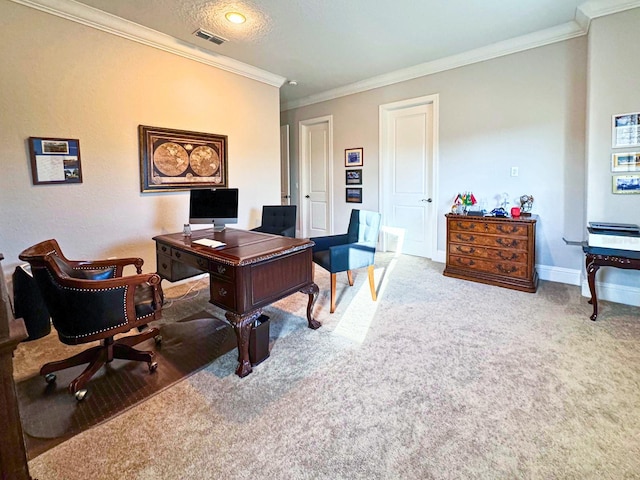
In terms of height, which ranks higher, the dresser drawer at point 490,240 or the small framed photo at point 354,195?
the small framed photo at point 354,195

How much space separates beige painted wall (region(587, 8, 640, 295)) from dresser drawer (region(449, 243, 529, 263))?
70 centimetres

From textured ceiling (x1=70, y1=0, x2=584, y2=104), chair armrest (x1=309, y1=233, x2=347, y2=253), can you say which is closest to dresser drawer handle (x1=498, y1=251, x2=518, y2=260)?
chair armrest (x1=309, y1=233, x2=347, y2=253)

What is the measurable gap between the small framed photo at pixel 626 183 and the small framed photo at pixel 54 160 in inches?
199

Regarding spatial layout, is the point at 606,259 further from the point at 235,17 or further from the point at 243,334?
the point at 235,17

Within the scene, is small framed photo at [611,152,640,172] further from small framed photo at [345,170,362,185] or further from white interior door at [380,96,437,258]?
small framed photo at [345,170,362,185]

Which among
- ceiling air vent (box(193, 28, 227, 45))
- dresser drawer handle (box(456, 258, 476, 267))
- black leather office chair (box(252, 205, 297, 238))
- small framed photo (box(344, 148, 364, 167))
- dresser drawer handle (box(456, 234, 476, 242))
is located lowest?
dresser drawer handle (box(456, 258, 476, 267))

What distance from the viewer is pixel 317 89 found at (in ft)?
18.5

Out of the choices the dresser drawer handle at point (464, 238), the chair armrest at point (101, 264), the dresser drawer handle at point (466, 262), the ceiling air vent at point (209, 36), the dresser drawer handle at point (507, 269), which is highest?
the ceiling air vent at point (209, 36)

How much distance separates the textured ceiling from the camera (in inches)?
119

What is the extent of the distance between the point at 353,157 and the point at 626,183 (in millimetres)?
3528

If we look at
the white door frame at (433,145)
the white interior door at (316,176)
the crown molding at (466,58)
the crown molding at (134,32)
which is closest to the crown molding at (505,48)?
the crown molding at (466,58)

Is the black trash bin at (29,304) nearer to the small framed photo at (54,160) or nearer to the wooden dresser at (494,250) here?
the small framed photo at (54,160)

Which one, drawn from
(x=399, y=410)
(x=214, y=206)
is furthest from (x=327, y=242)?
(x=399, y=410)

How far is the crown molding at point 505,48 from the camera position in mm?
3023
